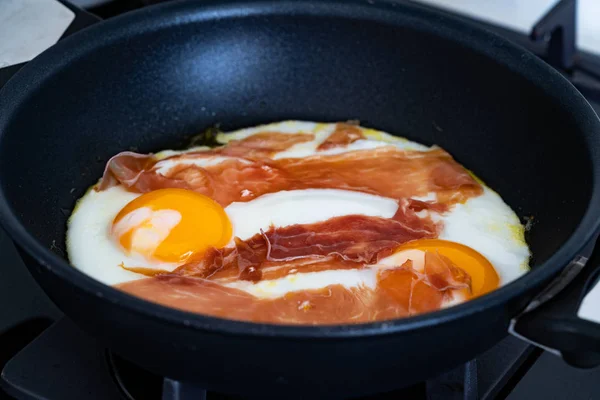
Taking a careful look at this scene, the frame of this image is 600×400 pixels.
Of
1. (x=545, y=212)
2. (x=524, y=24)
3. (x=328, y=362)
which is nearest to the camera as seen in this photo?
(x=328, y=362)

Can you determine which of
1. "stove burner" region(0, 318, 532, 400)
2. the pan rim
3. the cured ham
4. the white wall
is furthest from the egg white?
the white wall

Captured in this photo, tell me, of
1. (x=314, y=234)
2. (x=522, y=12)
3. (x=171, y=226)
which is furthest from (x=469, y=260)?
(x=522, y=12)

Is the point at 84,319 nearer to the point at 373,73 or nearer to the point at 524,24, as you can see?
the point at 373,73

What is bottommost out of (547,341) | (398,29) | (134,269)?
(134,269)

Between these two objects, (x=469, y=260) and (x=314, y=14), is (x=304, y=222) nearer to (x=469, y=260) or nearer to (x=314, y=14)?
(x=469, y=260)

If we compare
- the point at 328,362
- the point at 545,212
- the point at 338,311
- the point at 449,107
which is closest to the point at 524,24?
the point at 449,107

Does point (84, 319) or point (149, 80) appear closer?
point (84, 319)

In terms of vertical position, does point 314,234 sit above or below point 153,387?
above
